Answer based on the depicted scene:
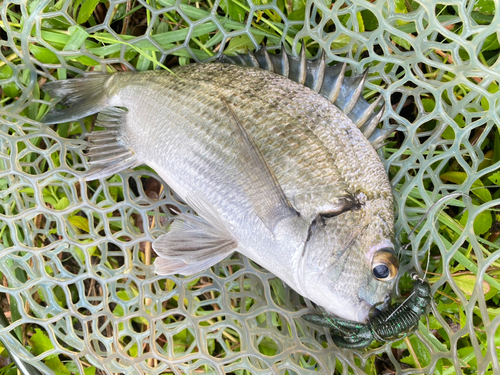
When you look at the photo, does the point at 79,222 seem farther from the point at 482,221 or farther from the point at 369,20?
the point at 482,221

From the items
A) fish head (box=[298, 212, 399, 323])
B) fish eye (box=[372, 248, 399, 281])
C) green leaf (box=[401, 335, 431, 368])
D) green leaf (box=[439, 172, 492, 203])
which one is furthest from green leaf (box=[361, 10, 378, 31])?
green leaf (box=[401, 335, 431, 368])

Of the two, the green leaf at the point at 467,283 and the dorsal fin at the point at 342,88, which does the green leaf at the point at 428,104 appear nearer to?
the dorsal fin at the point at 342,88

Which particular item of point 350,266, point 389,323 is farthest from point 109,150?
point 389,323

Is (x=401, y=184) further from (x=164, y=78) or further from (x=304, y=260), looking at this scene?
(x=164, y=78)

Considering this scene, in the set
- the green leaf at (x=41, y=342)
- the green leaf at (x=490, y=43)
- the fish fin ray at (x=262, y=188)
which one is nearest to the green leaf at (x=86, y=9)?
the fish fin ray at (x=262, y=188)

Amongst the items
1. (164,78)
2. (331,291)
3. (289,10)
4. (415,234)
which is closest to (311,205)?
(331,291)

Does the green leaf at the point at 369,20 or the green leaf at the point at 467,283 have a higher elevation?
the green leaf at the point at 369,20
